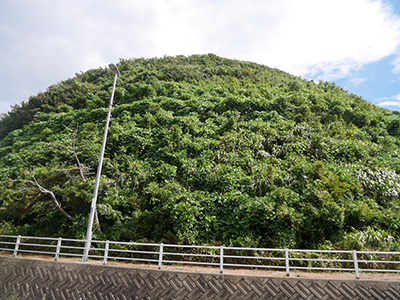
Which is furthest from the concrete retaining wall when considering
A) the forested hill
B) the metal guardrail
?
the forested hill

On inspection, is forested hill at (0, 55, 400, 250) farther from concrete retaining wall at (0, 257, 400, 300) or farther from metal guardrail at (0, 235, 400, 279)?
concrete retaining wall at (0, 257, 400, 300)

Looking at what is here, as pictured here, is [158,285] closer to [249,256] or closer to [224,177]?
[249,256]

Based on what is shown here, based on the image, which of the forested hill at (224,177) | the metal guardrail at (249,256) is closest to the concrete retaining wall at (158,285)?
the metal guardrail at (249,256)

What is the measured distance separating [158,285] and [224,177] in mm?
6384

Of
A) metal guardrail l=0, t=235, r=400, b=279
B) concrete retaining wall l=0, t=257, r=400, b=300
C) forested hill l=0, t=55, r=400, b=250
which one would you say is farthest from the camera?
forested hill l=0, t=55, r=400, b=250

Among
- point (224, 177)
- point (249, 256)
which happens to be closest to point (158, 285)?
point (249, 256)

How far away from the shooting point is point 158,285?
678cm

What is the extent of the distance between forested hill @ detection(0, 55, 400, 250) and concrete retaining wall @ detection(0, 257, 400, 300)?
9.58 ft

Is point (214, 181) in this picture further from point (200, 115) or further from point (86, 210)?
point (200, 115)

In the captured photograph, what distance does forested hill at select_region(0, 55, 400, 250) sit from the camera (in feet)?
32.6

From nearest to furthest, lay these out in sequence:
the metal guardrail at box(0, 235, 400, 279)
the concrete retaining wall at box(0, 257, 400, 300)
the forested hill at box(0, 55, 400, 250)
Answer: the concrete retaining wall at box(0, 257, 400, 300), the metal guardrail at box(0, 235, 400, 279), the forested hill at box(0, 55, 400, 250)

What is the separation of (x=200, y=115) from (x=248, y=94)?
Answer: 6.45 m

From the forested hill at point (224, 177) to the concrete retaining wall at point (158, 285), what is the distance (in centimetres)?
292

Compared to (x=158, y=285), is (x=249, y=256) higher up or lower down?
higher up
